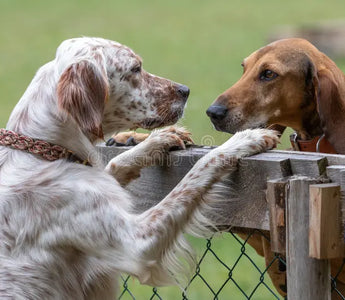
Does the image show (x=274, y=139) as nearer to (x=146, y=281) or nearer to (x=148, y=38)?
(x=146, y=281)

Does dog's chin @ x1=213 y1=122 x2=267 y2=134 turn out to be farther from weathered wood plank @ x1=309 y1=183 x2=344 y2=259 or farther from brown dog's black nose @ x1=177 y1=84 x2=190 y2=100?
weathered wood plank @ x1=309 y1=183 x2=344 y2=259

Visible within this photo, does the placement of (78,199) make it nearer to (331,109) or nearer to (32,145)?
(32,145)

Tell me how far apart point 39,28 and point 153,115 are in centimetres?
2040

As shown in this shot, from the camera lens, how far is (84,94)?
10.5 feet

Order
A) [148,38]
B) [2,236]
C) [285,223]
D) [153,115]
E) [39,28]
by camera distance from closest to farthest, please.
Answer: [285,223] → [2,236] → [153,115] → [148,38] → [39,28]

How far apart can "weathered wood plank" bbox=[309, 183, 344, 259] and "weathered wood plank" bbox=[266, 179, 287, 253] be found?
16cm

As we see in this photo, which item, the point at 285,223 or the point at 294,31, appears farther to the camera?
the point at 294,31

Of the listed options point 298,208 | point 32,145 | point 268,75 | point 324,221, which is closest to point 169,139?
point 32,145

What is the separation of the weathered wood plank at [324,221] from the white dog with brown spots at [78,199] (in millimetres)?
559

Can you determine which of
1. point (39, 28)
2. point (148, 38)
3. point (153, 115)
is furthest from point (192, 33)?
point (153, 115)

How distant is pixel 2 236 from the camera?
314 cm

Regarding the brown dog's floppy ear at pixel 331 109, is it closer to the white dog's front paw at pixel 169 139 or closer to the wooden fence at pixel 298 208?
the white dog's front paw at pixel 169 139

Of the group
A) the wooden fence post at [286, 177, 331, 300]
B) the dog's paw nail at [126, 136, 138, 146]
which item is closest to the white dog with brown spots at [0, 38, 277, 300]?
the dog's paw nail at [126, 136, 138, 146]

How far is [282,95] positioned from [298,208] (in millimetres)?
1854
